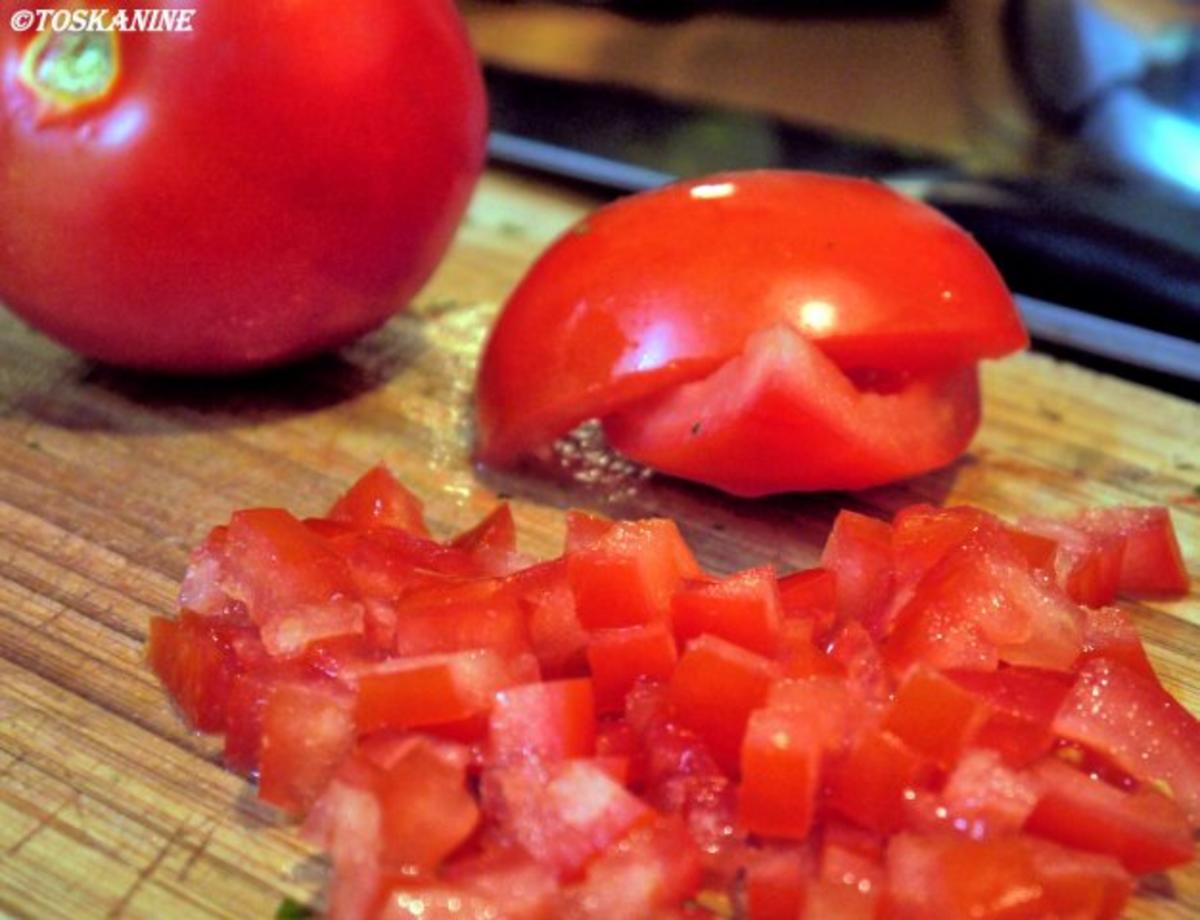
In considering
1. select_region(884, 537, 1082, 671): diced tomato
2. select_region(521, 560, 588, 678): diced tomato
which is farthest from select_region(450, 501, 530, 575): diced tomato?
select_region(884, 537, 1082, 671): diced tomato

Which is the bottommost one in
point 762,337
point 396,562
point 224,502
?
point 224,502

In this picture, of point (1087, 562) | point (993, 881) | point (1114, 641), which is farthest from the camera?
point (1087, 562)

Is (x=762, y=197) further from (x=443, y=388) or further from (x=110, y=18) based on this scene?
(x=110, y=18)

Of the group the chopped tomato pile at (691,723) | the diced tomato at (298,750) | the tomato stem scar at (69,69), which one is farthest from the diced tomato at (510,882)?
the tomato stem scar at (69,69)

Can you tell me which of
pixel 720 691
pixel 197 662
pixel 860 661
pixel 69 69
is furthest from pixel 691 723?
pixel 69 69

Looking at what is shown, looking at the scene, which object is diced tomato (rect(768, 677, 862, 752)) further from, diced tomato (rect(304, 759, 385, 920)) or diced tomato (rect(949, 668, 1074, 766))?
diced tomato (rect(304, 759, 385, 920))

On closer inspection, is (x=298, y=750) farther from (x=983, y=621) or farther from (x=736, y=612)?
(x=983, y=621)

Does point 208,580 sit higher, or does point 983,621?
point 983,621
